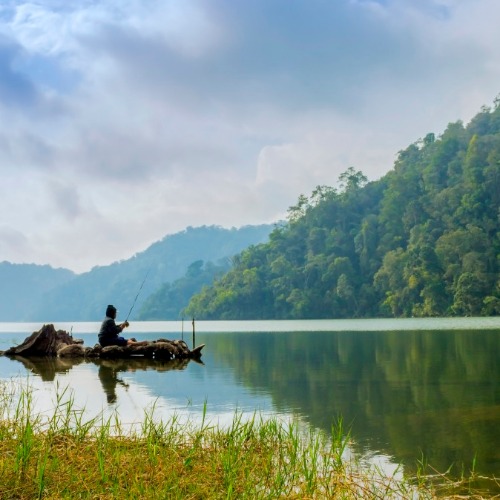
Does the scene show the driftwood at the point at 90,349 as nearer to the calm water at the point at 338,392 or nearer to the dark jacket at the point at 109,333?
the dark jacket at the point at 109,333

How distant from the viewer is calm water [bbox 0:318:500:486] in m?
9.86

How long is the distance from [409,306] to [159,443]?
8910 cm

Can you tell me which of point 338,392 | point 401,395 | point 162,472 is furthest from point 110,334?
point 162,472

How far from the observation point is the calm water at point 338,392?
32.3ft

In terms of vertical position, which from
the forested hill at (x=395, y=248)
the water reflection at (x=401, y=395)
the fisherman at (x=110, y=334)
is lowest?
the water reflection at (x=401, y=395)

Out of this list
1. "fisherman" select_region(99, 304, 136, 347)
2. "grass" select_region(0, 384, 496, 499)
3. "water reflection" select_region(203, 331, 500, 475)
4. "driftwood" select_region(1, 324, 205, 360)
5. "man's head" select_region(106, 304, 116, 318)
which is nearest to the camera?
"grass" select_region(0, 384, 496, 499)

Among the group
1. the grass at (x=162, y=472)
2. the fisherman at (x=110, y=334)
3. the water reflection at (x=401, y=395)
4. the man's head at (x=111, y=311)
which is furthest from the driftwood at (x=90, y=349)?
the grass at (x=162, y=472)

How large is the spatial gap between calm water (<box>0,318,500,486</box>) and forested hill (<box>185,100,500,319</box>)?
205 feet

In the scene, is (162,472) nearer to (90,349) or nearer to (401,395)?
(401,395)

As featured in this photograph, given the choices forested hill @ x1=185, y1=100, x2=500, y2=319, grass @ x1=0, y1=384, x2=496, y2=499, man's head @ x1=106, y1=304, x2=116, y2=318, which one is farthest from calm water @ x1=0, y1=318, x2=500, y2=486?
forested hill @ x1=185, y1=100, x2=500, y2=319

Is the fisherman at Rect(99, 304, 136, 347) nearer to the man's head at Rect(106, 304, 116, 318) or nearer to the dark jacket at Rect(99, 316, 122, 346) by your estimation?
the dark jacket at Rect(99, 316, 122, 346)

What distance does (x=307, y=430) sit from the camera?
10.6m

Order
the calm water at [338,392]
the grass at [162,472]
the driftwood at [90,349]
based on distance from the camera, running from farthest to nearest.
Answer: the driftwood at [90,349], the calm water at [338,392], the grass at [162,472]

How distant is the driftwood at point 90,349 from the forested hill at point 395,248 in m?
62.0
